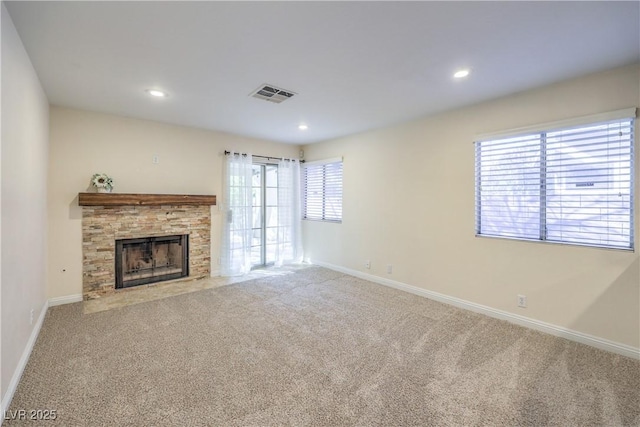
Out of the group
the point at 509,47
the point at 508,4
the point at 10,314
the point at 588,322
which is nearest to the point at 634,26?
the point at 509,47

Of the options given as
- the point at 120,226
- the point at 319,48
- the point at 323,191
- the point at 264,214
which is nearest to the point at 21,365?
the point at 120,226

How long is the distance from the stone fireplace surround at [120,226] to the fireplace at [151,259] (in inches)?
3.8

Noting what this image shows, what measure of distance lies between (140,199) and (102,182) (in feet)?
1.56

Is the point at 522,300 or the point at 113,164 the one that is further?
the point at 113,164

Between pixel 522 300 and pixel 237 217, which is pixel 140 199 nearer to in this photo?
pixel 237 217

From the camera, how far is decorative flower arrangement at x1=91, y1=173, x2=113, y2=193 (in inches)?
148

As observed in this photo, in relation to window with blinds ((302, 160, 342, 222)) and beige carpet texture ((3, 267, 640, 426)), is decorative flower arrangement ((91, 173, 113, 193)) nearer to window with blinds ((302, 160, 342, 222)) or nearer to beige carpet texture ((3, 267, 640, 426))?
beige carpet texture ((3, 267, 640, 426))

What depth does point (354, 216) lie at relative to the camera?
5008 millimetres

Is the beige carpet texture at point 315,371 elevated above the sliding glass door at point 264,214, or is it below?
below

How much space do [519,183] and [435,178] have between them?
96cm

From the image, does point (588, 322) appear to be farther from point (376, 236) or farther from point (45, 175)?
point (45, 175)

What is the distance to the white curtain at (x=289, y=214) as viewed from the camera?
5.74 m

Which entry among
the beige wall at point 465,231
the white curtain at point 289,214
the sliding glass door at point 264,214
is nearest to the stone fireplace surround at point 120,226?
the sliding glass door at point 264,214

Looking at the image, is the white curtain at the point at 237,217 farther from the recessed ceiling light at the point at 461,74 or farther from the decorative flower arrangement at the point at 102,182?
the recessed ceiling light at the point at 461,74
